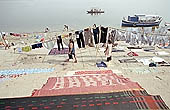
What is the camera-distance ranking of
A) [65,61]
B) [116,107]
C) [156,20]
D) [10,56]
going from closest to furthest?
[116,107]
[65,61]
[10,56]
[156,20]

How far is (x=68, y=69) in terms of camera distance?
9.24 meters

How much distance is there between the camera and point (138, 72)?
857 cm

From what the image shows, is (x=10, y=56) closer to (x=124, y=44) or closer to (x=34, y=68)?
(x=34, y=68)

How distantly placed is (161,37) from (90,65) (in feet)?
24.7

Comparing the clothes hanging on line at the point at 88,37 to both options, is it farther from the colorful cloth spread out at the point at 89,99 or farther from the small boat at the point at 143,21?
the small boat at the point at 143,21

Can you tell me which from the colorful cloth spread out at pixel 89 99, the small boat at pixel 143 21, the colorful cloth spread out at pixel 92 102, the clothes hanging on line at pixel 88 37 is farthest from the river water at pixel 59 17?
the colorful cloth spread out at pixel 92 102

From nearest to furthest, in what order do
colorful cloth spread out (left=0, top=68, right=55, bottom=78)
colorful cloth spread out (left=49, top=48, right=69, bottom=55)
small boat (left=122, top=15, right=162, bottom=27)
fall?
colorful cloth spread out (left=0, top=68, right=55, bottom=78) < colorful cloth spread out (left=49, top=48, right=69, bottom=55) < small boat (left=122, top=15, right=162, bottom=27)

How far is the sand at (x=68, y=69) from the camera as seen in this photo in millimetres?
6757

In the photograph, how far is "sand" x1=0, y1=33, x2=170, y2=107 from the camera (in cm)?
676

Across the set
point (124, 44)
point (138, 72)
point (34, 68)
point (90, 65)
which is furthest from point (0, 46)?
point (138, 72)

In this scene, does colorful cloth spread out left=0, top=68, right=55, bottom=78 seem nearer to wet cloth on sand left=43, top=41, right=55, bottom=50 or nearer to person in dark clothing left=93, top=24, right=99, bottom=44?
wet cloth on sand left=43, top=41, right=55, bottom=50

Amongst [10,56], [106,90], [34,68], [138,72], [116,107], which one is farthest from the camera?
[10,56]

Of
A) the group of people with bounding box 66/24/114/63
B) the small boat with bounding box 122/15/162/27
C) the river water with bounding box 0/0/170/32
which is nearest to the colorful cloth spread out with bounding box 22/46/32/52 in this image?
the group of people with bounding box 66/24/114/63

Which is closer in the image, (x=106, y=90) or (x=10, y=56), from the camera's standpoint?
(x=106, y=90)
